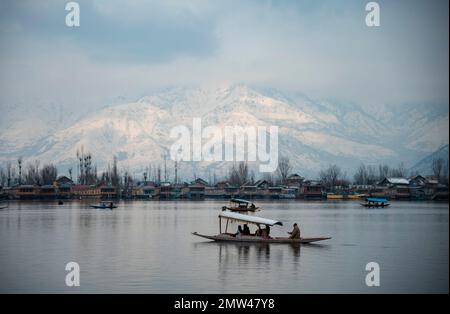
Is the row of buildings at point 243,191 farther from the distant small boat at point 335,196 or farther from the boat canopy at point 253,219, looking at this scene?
the boat canopy at point 253,219

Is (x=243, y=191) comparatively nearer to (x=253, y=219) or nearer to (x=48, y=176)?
(x=48, y=176)

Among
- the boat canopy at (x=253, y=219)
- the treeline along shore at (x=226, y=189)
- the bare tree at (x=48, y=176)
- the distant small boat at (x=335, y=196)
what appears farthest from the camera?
the bare tree at (x=48, y=176)

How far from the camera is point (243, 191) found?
587 feet

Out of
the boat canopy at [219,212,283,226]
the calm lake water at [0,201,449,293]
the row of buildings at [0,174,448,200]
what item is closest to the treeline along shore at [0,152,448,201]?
the row of buildings at [0,174,448,200]

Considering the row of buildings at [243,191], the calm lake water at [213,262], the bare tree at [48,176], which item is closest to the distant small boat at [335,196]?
the row of buildings at [243,191]

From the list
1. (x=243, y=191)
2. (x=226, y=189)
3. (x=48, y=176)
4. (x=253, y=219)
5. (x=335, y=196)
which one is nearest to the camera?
(x=253, y=219)

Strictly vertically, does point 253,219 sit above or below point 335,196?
above

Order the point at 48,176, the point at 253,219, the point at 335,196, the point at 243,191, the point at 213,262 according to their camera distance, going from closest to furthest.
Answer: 1. the point at 213,262
2. the point at 253,219
3. the point at 335,196
4. the point at 48,176
5. the point at 243,191

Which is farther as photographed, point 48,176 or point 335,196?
point 48,176

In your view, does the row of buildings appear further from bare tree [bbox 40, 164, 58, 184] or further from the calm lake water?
the calm lake water

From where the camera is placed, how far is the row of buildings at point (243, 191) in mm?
154375

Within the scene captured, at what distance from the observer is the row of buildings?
154 m

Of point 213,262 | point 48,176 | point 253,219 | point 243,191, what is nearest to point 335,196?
point 243,191
